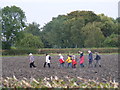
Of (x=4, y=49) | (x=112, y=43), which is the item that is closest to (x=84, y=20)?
(x=112, y=43)

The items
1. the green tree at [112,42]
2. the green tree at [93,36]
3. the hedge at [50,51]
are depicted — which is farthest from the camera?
the green tree at [112,42]

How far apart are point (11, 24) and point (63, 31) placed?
2575cm

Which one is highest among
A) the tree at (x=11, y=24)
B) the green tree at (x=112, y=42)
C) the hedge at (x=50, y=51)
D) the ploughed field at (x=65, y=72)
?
the tree at (x=11, y=24)

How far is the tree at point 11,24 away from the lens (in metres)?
75.3

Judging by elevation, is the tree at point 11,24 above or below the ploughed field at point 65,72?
above

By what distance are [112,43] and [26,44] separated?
79.9 feet

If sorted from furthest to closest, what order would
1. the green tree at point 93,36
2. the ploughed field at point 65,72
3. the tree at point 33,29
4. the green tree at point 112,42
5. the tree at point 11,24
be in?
1. the tree at point 33,29
2. the green tree at point 112,42
3. the green tree at point 93,36
4. the tree at point 11,24
5. the ploughed field at point 65,72

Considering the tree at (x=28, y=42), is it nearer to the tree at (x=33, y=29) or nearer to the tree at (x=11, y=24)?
the tree at (x=11, y=24)

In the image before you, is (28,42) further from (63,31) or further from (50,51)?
(63,31)

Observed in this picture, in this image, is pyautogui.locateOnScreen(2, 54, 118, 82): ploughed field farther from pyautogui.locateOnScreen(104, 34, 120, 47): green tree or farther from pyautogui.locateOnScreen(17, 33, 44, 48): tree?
pyautogui.locateOnScreen(104, 34, 120, 47): green tree

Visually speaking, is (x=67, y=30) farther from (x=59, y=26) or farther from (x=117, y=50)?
(x=117, y=50)

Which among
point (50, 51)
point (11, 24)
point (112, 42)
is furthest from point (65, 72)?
point (112, 42)

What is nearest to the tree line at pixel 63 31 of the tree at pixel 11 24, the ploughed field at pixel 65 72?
the tree at pixel 11 24

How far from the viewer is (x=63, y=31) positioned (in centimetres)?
9794
